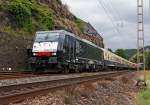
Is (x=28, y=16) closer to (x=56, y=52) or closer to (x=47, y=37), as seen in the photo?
(x=47, y=37)

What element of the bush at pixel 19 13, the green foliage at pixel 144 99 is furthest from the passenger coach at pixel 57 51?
the bush at pixel 19 13

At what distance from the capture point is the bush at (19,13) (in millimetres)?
38656

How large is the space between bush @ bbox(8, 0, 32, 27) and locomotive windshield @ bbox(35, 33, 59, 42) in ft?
36.5

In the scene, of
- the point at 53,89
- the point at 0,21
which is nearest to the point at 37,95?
the point at 53,89

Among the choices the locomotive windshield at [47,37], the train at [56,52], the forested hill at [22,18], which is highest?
the forested hill at [22,18]

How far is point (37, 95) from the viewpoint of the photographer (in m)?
11.4

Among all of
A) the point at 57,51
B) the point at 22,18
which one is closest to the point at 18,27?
the point at 22,18

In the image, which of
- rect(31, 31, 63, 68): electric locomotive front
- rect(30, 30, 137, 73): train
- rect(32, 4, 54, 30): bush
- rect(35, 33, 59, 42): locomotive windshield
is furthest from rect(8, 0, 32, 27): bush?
rect(31, 31, 63, 68): electric locomotive front

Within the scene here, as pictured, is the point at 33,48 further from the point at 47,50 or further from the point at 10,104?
the point at 10,104

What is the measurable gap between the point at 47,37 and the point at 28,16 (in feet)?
43.7

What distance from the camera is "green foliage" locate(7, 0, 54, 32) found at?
3872 centimetres

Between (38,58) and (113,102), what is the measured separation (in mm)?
12554

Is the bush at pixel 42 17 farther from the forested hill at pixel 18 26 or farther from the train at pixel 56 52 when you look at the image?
the train at pixel 56 52

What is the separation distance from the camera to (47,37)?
2762 centimetres
